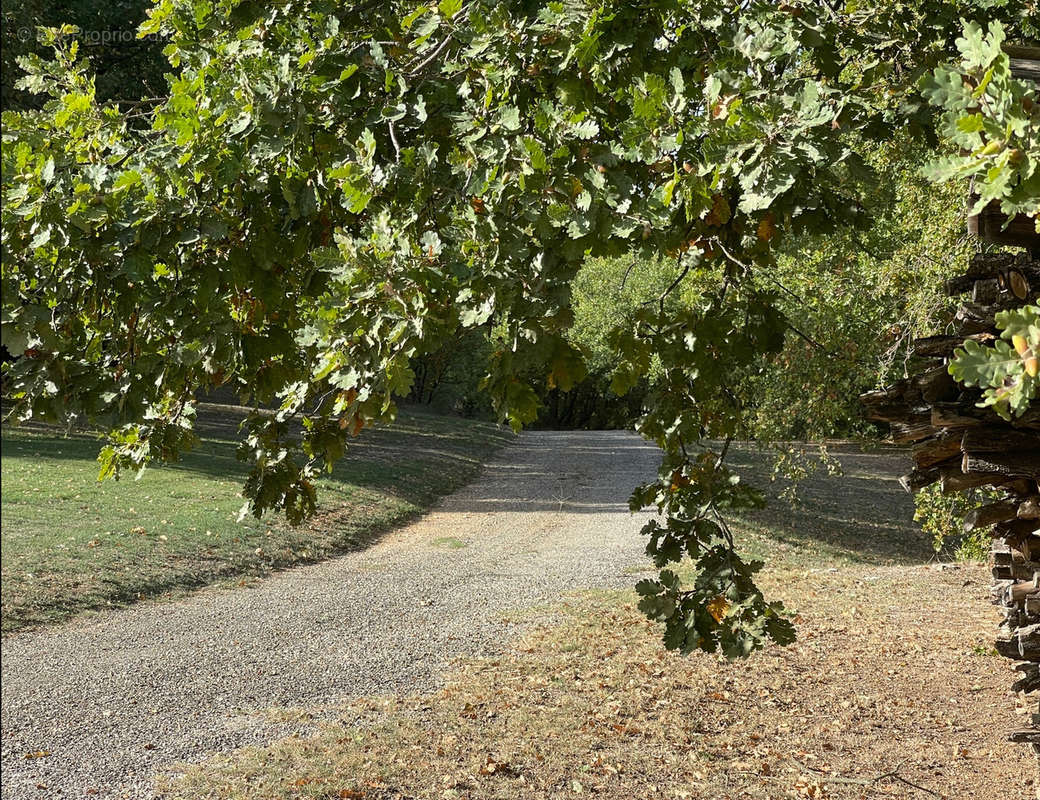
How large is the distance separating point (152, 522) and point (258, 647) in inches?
215

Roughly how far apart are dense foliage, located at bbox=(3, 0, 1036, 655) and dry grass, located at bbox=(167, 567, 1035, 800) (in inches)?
105

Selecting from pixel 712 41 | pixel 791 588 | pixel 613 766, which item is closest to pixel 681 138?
pixel 712 41

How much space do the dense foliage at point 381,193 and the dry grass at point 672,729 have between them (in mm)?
2670


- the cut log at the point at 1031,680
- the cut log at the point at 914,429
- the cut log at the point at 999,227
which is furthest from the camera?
the cut log at the point at 1031,680

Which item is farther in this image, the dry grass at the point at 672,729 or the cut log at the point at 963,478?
the dry grass at the point at 672,729

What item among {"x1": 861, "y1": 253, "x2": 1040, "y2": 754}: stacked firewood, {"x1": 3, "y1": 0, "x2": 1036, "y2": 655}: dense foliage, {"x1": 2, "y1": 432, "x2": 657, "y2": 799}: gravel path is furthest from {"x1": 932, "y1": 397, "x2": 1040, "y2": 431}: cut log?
{"x1": 2, "y1": 432, "x2": 657, "y2": 799}: gravel path

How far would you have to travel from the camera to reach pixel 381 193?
3307 millimetres

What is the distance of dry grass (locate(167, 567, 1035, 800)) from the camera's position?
6.35 metres

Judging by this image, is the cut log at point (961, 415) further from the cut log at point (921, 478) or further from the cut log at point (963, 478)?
the cut log at point (921, 478)

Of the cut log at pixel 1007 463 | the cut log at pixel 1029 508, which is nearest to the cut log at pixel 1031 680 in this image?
the cut log at pixel 1029 508

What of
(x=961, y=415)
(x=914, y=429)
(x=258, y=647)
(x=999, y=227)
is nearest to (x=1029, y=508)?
(x=914, y=429)

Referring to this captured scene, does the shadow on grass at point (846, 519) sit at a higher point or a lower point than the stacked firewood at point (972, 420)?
lower

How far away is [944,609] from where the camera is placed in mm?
11242

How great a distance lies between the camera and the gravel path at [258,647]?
6.98 m
